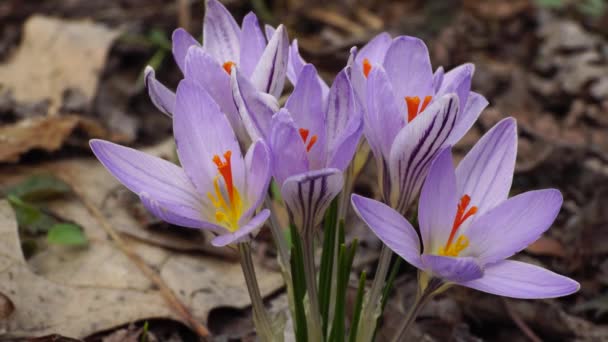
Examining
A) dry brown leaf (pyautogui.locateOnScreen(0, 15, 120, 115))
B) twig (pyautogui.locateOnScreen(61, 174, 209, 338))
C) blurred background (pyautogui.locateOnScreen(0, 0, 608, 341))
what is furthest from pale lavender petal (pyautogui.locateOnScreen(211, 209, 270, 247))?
dry brown leaf (pyautogui.locateOnScreen(0, 15, 120, 115))

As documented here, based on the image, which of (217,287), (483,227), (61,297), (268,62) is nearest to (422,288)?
(483,227)

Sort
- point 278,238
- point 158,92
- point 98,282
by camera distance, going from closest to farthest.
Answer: point 158,92, point 278,238, point 98,282

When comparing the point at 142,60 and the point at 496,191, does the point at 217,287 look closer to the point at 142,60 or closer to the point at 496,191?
the point at 496,191

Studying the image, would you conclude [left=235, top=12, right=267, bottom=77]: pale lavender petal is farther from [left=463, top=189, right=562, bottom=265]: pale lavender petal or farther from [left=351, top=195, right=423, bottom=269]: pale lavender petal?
[left=463, top=189, right=562, bottom=265]: pale lavender petal

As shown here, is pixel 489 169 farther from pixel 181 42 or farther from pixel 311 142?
pixel 181 42

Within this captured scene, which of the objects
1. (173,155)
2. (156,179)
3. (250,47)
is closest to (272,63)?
(250,47)
